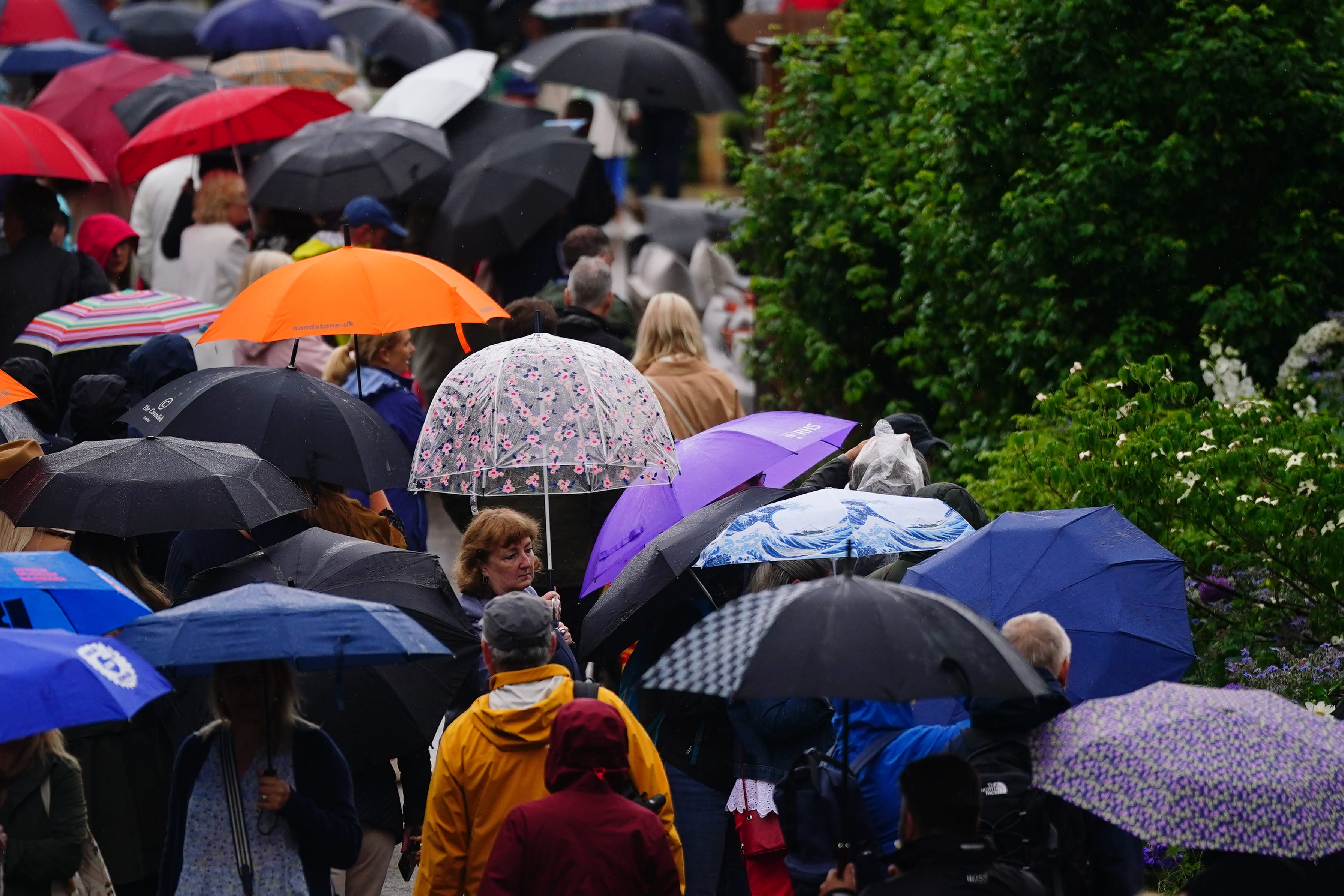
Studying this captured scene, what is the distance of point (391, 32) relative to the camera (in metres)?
17.5

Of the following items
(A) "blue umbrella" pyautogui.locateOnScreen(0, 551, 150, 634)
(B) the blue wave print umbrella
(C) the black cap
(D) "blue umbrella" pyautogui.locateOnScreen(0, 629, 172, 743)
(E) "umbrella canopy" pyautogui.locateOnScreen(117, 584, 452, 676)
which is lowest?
(C) the black cap

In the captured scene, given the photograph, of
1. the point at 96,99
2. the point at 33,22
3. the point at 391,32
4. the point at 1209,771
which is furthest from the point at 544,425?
the point at 33,22

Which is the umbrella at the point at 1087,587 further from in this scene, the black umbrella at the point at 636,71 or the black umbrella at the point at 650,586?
the black umbrella at the point at 636,71

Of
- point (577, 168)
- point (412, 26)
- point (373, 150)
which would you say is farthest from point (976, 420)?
point (412, 26)

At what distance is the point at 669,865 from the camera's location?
484cm

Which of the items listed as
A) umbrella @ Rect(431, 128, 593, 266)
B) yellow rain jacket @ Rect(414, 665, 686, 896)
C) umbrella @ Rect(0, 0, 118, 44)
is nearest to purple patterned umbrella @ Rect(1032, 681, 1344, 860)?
yellow rain jacket @ Rect(414, 665, 686, 896)

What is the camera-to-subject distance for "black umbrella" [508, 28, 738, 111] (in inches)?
575

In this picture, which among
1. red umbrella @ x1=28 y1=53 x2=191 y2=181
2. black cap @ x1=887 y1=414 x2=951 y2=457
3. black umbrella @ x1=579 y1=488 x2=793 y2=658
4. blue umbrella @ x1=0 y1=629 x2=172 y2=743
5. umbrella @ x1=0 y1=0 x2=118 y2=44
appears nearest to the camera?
blue umbrella @ x1=0 y1=629 x2=172 y2=743

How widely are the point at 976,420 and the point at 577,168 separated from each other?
3024 mm

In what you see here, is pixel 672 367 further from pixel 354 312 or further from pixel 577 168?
pixel 577 168

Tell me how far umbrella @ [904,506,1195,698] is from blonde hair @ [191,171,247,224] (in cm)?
734

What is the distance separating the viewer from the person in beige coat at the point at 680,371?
918 centimetres

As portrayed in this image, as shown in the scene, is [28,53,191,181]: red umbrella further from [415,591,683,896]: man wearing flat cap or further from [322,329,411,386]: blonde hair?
[415,591,683,896]: man wearing flat cap

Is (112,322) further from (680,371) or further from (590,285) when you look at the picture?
(680,371)
